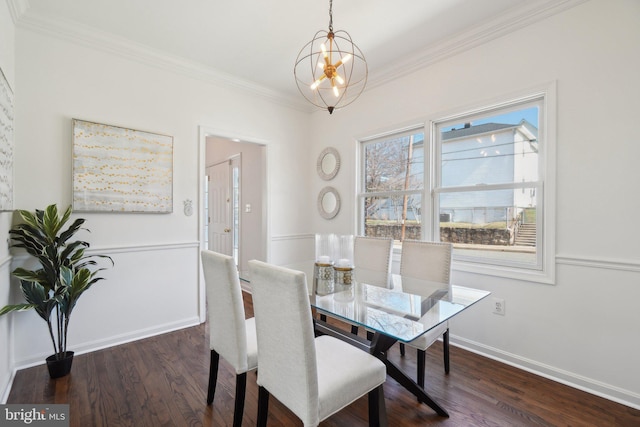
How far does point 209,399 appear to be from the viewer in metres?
1.82

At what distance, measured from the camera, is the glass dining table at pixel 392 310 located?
4.66 ft

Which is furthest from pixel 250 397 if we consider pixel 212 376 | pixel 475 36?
pixel 475 36

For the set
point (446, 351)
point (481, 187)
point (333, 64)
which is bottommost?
point (446, 351)

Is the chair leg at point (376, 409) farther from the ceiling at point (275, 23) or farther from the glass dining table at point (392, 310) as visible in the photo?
the ceiling at point (275, 23)

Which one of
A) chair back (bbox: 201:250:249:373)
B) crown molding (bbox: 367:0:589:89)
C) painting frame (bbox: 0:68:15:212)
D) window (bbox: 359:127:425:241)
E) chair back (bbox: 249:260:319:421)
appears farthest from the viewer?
window (bbox: 359:127:425:241)

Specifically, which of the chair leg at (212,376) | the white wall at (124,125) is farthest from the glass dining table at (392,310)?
the white wall at (124,125)

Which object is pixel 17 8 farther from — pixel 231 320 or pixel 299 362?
pixel 299 362

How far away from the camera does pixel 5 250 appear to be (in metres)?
2.01

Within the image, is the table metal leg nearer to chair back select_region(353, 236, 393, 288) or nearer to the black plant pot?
chair back select_region(353, 236, 393, 288)

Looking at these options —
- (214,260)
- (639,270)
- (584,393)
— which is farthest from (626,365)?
(214,260)

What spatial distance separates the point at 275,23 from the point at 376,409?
280cm

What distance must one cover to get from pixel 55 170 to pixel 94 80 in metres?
0.85

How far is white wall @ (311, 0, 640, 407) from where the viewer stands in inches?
73.1

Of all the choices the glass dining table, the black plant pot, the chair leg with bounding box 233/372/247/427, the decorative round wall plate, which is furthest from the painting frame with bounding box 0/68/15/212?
the decorative round wall plate
